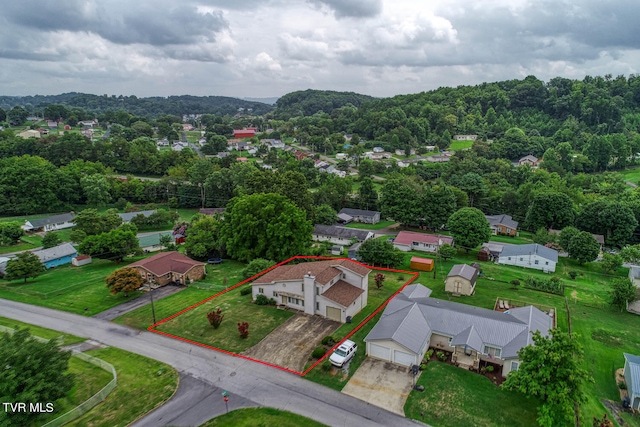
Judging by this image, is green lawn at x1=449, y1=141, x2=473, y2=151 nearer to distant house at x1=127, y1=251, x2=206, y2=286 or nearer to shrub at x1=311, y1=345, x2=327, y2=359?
distant house at x1=127, y1=251, x2=206, y2=286

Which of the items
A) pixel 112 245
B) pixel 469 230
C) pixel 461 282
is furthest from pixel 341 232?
pixel 112 245

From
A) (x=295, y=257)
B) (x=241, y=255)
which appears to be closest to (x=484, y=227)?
(x=295, y=257)

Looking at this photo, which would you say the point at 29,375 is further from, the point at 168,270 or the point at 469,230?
the point at 469,230

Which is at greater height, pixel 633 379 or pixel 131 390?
pixel 633 379

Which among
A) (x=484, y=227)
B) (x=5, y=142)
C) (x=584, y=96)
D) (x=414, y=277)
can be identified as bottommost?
(x=414, y=277)

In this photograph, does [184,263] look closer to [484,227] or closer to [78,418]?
[78,418]

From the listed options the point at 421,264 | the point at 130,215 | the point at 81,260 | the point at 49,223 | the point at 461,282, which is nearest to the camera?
the point at 461,282

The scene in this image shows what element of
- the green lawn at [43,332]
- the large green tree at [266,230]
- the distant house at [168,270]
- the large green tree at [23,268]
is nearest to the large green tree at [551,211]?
the large green tree at [266,230]
